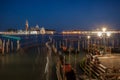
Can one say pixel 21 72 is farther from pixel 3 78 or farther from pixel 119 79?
pixel 119 79

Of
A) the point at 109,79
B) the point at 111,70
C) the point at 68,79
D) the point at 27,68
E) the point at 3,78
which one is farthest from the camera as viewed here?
the point at 27,68

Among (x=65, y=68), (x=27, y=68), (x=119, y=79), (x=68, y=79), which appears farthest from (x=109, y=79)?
(x=27, y=68)

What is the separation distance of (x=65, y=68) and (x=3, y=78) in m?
4.83

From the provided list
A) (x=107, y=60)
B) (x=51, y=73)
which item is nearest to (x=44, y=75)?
(x=51, y=73)

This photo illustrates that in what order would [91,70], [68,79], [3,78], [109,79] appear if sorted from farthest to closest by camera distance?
[3,78], [91,70], [68,79], [109,79]

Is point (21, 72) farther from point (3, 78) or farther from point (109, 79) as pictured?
point (109, 79)

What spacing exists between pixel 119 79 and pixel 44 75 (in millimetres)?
8043

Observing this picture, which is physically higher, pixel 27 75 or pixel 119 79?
pixel 119 79

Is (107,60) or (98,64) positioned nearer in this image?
(98,64)

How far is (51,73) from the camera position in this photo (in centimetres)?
1655

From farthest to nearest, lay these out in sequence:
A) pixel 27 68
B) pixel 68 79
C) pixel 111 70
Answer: pixel 27 68, pixel 68 79, pixel 111 70

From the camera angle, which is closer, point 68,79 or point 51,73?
point 68,79

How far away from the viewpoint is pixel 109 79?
30.1ft

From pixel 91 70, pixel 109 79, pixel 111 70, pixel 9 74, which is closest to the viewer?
pixel 109 79
